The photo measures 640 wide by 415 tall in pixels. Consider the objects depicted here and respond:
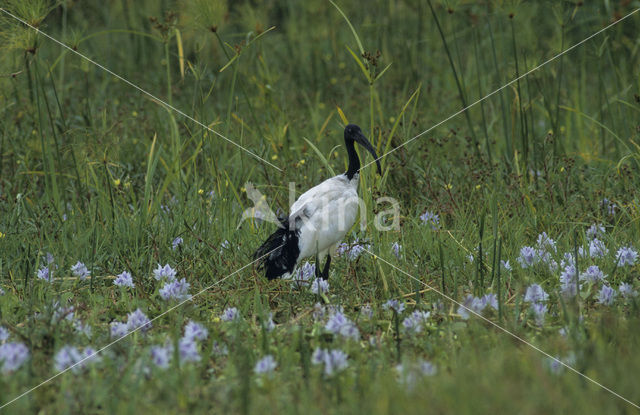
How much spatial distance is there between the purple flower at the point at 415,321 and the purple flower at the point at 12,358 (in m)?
1.35

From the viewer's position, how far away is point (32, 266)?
363 cm

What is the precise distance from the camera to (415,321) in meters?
2.79

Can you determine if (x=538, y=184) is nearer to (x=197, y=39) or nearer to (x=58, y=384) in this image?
(x=197, y=39)

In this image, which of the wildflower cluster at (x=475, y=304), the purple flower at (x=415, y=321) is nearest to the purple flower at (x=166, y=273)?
the purple flower at (x=415, y=321)

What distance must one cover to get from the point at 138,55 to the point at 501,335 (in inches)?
198

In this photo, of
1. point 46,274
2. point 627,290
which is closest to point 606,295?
point 627,290

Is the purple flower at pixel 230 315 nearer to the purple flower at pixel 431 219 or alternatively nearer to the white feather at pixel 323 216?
the white feather at pixel 323 216

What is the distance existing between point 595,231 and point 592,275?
743 millimetres

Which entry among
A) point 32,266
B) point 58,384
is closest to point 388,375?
point 58,384

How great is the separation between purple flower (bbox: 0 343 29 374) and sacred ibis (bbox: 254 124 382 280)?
1.24m

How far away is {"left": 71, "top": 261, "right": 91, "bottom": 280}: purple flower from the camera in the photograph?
3402 millimetres

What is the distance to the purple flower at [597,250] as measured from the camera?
11.3 feet

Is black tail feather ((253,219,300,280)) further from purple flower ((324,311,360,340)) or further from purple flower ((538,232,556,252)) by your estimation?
purple flower ((538,232,556,252))

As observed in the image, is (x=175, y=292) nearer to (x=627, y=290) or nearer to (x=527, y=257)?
(x=527, y=257)
